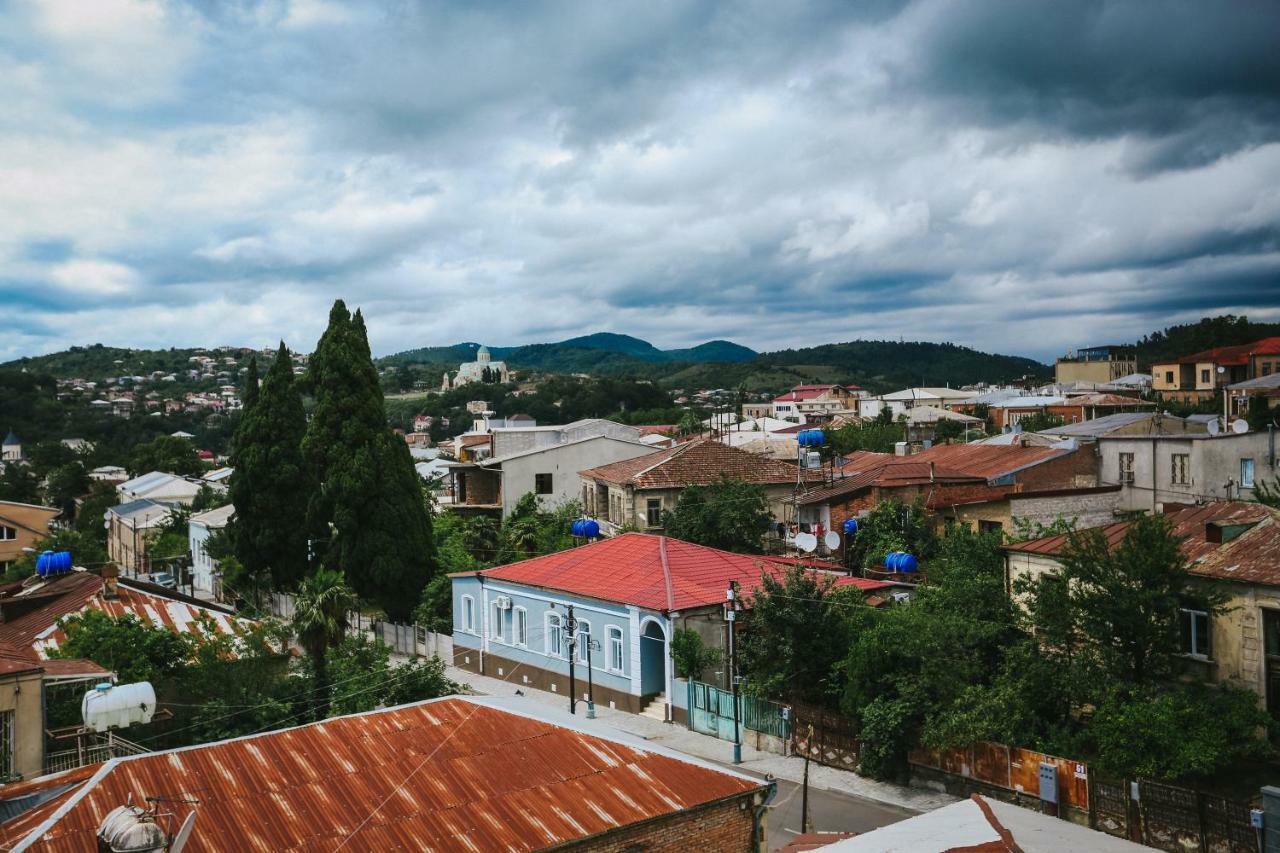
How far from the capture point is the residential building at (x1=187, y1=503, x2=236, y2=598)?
5731 centimetres

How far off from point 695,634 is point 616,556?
5868 mm

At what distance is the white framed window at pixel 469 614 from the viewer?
121ft

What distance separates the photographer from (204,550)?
57000mm

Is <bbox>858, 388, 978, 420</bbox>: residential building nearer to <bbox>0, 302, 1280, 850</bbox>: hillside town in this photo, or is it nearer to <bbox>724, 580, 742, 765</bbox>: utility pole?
<bbox>0, 302, 1280, 850</bbox>: hillside town

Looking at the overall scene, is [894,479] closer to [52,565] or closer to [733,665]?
[733,665]

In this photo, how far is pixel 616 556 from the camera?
108 feet

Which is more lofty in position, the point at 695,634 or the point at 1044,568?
the point at 1044,568

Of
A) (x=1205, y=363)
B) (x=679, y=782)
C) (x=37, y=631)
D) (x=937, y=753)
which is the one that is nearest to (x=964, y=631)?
(x=937, y=753)

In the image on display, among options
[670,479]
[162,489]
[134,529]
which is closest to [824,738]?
[670,479]

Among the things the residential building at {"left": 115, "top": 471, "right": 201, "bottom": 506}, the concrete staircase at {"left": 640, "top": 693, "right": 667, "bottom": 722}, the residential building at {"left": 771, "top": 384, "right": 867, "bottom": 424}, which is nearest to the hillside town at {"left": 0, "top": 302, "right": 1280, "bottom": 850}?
the concrete staircase at {"left": 640, "top": 693, "right": 667, "bottom": 722}

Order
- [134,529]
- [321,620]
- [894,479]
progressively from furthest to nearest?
[134,529] → [894,479] → [321,620]

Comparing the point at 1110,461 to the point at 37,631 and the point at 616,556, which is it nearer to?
the point at 616,556

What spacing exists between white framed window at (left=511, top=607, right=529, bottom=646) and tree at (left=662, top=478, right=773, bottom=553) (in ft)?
25.2

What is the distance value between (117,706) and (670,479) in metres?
28.3
